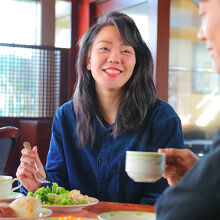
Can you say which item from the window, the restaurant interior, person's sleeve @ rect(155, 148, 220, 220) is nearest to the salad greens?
person's sleeve @ rect(155, 148, 220, 220)

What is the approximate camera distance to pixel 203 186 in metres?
0.74

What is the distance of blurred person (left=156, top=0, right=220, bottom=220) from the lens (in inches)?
29.1

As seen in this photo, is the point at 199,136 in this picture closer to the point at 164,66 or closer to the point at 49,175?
the point at 164,66

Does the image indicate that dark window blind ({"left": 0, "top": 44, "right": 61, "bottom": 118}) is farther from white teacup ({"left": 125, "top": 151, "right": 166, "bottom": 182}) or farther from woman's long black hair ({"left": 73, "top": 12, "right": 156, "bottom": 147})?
white teacup ({"left": 125, "top": 151, "right": 166, "bottom": 182})

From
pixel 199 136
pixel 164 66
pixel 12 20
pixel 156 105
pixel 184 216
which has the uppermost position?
pixel 12 20

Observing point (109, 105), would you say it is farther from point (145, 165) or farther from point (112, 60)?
point (145, 165)

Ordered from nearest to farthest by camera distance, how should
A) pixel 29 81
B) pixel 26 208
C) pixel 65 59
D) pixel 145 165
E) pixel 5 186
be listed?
pixel 145 165, pixel 26 208, pixel 5 186, pixel 29 81, pixel 65 59

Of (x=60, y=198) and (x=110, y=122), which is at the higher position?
(x=110, y=122)

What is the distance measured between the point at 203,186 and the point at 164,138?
1.13 m

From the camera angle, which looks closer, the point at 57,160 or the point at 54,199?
the point at 54,199

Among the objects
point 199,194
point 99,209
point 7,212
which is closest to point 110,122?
point 99,209

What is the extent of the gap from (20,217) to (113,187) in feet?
2.27

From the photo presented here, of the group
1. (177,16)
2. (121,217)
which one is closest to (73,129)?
(121,217)

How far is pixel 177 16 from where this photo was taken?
4250 millimetres
